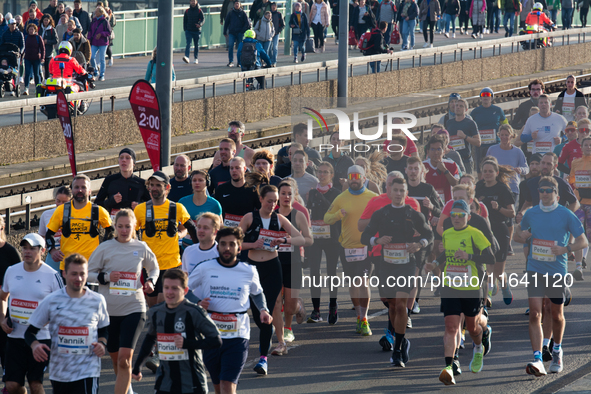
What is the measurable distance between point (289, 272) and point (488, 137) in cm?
514

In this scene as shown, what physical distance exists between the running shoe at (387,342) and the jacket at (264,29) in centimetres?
1818

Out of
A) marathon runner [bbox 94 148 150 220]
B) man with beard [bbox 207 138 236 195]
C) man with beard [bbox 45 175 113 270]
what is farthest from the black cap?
man with beard [bbox 207 138 236 195]

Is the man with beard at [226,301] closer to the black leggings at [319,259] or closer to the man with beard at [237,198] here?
the man with beard at [237,198]

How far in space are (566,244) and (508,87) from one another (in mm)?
20955

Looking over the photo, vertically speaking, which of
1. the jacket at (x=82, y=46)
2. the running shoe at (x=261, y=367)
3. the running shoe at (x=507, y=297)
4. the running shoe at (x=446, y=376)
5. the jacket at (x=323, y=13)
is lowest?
the running shoe at (x=507, y=297)

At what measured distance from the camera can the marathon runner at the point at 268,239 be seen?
31.5 feet

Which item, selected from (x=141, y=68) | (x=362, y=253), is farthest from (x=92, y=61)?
(x=362, y=253)

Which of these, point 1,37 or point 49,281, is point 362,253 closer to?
point 49,281

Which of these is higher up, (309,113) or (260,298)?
(309,113)

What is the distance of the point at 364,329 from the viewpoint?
10805 mm

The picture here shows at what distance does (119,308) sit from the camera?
8.27m

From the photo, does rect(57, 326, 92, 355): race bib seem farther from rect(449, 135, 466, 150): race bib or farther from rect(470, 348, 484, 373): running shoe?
rect(449, 135, 466, 150): race bib

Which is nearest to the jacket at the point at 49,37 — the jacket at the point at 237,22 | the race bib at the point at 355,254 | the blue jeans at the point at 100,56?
the blue jeans at the point at 100,56

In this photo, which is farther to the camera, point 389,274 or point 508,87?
point 508,87
